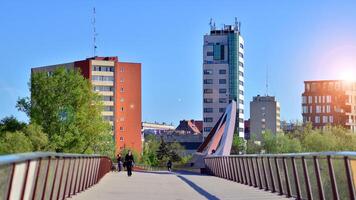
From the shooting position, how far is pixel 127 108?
175625 millimetres

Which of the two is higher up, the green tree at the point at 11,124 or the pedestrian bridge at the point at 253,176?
the green tree at the point at 11,124

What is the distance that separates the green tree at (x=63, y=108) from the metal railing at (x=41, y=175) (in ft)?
225

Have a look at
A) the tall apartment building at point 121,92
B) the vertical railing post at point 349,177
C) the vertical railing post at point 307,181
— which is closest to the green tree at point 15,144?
the vertical railing post at point 307,181

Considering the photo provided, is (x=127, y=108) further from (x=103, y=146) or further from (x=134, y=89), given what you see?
(x=103, y=146)

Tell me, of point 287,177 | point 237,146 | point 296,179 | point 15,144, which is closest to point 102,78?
point 237,146

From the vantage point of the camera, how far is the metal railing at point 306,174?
14234mm

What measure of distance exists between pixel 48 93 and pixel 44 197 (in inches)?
3125

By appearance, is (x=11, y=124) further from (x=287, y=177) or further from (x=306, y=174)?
(x=306, y=174)

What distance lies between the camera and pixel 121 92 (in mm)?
176875

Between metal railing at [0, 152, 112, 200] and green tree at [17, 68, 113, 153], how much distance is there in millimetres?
68574

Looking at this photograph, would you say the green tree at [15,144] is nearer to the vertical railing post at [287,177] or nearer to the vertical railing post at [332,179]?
the vertical railing post at [287,177]

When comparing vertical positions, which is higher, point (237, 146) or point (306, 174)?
point (237, 146)

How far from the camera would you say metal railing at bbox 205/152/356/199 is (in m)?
14.2

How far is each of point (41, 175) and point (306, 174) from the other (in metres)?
6.20
